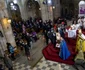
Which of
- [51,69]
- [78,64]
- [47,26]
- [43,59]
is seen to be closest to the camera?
[78,64]

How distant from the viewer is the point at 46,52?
34.3 feet

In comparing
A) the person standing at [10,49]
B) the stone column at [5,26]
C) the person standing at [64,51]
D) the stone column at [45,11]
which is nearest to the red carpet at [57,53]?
the person standing at [64,51]

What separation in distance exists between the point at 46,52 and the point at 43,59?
78cm

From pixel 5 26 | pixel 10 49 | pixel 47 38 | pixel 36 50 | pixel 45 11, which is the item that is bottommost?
pixel 36 50

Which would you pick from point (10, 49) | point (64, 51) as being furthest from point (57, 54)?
point (10, 49)

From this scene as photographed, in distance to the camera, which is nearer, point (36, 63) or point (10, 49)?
→ point (36, 63)

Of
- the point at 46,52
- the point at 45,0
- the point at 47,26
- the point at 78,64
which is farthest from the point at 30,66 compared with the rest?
the point at 45,0

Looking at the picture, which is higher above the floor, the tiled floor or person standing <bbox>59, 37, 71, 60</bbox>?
person standing <bbox>59, 37, 71, 60</bbox>

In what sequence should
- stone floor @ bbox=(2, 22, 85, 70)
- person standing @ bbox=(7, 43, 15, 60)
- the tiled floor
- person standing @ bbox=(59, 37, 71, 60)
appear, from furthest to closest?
person standing @ bbox=(7, 43, 15, 60) → stone floor @ bbox=(2, 22, 85, 70) → the tiled floor → person standing @ bbox=(59, 37, 71, 60)

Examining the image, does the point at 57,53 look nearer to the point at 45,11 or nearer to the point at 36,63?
the point at 36,63

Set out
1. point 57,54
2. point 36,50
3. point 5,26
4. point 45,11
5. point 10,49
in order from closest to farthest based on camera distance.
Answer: point 57,54 < point 10,49 < point 5,26 < point 36,50 < point 45,11

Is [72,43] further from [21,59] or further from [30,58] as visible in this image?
[21,59]

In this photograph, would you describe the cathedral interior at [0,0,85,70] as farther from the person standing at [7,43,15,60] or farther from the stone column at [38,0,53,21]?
the stone column at [38,0,53,21]

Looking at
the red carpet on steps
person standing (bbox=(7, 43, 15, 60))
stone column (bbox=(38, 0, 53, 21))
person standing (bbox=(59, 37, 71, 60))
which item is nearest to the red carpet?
the red carpet on steps
